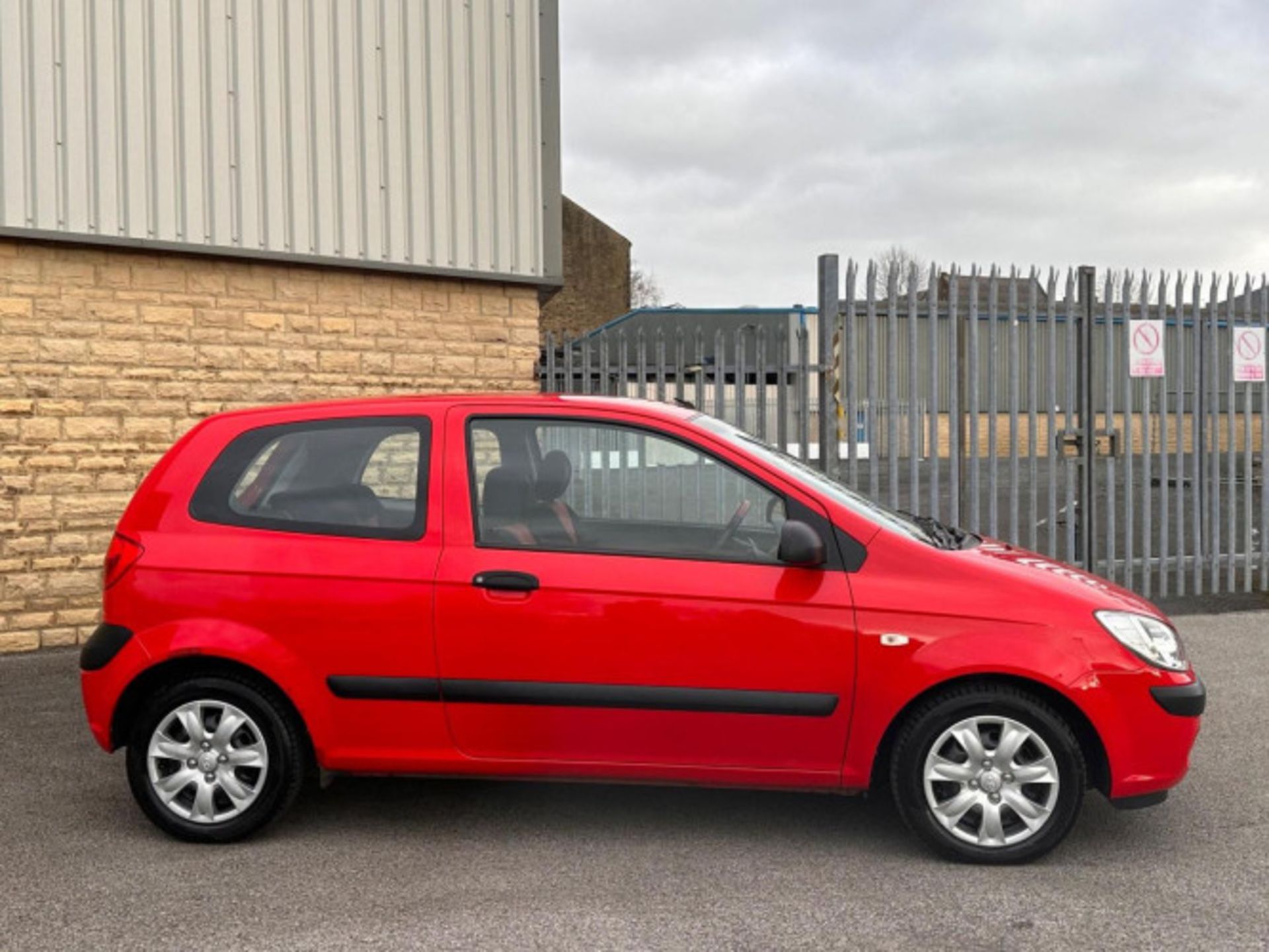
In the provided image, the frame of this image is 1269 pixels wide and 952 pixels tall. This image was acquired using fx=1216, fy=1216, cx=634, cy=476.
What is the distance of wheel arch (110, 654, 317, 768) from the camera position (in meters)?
4.25

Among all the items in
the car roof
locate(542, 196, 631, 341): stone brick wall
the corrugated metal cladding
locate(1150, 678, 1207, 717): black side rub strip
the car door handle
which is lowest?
locate(1150, 678, 1207, 717): black side rub strip

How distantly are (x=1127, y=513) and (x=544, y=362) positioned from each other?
15.3 ft

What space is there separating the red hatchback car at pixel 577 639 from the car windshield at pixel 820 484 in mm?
31

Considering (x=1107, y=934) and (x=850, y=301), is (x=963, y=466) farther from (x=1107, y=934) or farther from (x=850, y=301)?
(x=1107, y=934)

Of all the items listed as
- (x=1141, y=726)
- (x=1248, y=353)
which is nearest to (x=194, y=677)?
(x=1141, y=726)

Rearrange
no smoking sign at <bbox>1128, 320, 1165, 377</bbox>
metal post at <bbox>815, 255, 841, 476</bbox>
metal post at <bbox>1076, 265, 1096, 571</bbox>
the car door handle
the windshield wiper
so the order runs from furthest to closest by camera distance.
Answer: no smoking sign at <bbox>1128, 320, 1165, 377</bbox>, metal post at <bbox>1076, 265, 1096, 571</bbox>, metal post at <bbox>815, 255, 841, 476</bbox>, the windshield wiper, the car door handle

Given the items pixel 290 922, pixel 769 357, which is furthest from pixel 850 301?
pixel 290 922

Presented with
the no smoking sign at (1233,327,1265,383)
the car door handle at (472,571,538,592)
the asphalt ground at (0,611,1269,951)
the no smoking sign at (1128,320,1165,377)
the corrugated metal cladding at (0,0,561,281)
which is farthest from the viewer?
the no smoking sign at (1233,327,1265,383)

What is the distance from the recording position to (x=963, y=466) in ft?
31.2

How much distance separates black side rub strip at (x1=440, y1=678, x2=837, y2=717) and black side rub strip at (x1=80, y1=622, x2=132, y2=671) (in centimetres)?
118

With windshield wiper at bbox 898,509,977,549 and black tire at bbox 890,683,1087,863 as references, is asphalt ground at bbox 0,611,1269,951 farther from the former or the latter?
windshield wiper at bbox 898,509,977,549

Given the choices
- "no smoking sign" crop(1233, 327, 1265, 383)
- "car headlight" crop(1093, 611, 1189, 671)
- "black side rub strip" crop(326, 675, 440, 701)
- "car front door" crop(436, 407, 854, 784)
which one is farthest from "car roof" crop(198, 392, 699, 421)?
"no smoking sign" crop(1233, 327, 1265, 383)

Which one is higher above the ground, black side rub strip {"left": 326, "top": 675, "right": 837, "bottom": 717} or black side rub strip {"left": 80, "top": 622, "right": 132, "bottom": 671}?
black side rub strip {"left": 80, "top": 622, "right": 132, "bottom": 671}

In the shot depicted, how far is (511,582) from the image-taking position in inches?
163
